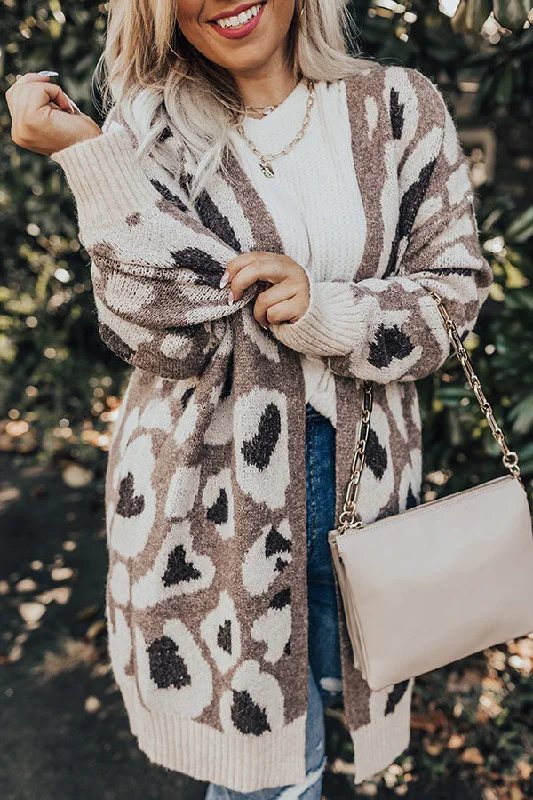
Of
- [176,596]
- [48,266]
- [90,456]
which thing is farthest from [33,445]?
[176,596]

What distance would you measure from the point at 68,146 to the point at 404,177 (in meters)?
0.61

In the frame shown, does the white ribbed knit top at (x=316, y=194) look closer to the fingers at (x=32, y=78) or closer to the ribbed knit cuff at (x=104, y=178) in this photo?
the ribbed knit cuff at (x=104, y=178)

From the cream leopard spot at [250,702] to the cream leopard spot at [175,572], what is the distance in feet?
0.59

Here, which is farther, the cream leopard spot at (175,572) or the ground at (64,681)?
the ground at (64,681)

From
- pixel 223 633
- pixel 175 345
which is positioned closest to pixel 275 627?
pixel 223 633

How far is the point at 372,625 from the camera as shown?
1317 millimetres

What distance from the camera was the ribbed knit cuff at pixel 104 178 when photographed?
1.17 metres

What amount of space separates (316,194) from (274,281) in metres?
0.24

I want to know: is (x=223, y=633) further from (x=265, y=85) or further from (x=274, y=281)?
(x=265, y=85)

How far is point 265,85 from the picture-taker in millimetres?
1419

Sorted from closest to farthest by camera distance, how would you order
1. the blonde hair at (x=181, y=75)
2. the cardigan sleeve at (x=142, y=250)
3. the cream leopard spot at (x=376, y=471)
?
1. the cardigan sleeve at (x=142, y=250)
2. the blonde hair at (x=181, y=75)
3. the cream leopard spot at (x=376, y=471)

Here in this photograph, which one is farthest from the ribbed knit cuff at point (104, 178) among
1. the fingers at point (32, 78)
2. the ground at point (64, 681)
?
the ground at point (64, 681)

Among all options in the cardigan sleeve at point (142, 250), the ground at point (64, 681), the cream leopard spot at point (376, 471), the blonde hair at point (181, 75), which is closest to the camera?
the cardigan sleeve at point (142, 250)

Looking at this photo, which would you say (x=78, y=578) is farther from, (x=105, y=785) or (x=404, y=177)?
(x=404, y=177)
